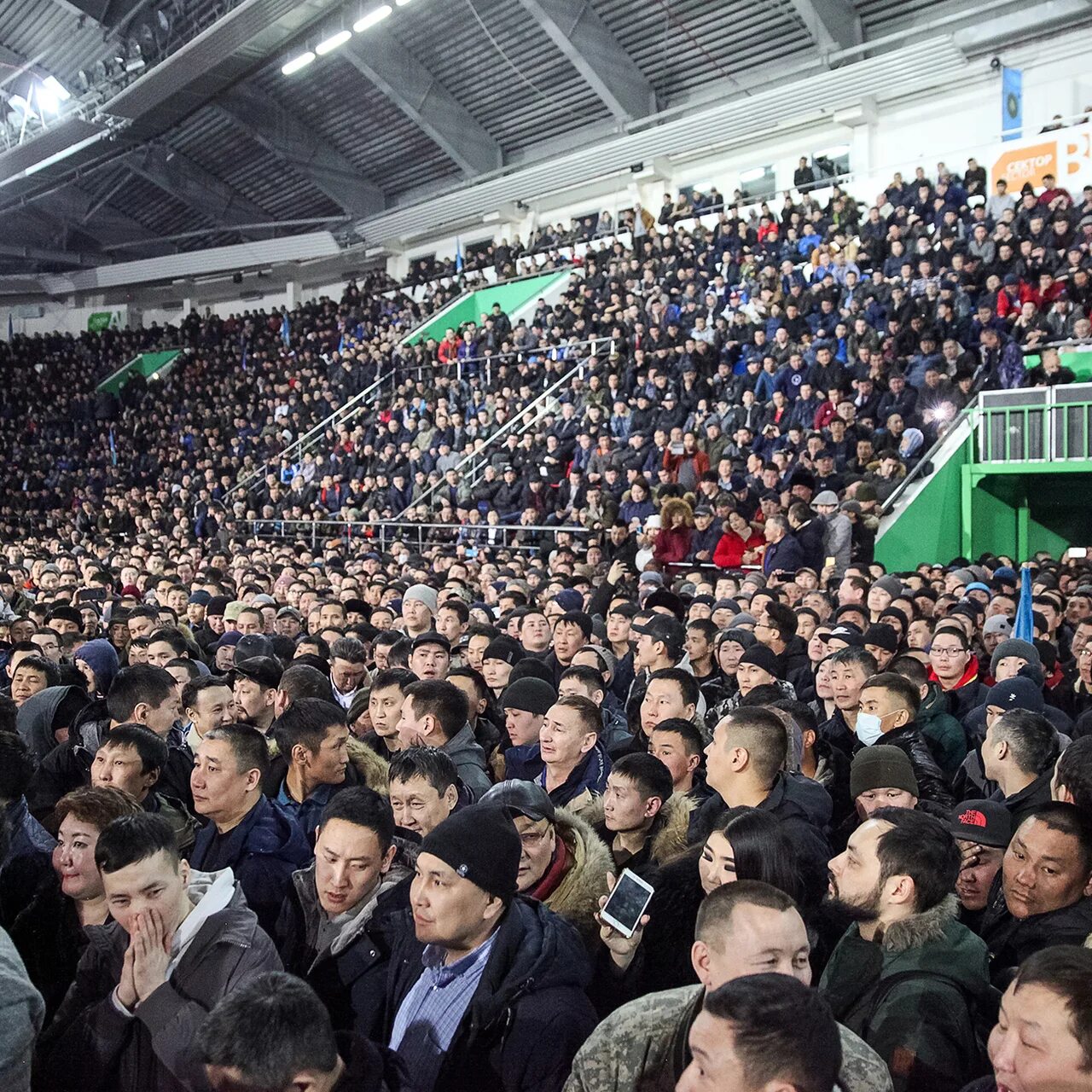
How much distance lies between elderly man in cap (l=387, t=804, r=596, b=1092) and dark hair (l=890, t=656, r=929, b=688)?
3.34 m

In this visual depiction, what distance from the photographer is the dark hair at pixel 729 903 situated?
2.28 meters

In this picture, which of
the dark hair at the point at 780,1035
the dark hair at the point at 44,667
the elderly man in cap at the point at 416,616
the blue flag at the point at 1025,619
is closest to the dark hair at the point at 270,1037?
the dark hair at the point at 780,1035

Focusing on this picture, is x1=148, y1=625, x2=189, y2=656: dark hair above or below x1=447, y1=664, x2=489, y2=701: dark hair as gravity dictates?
above

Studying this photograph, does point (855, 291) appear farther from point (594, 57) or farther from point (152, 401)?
point (152, 401)

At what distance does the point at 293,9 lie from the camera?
20.4 metres

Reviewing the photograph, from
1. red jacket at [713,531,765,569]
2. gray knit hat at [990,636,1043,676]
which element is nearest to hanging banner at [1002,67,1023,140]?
red jacket at [713,531,765,569]

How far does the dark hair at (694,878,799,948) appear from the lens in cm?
228

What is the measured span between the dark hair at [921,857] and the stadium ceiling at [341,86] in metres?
18.0

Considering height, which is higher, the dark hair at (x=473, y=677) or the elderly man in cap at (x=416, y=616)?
the elderly man in cap at (x=416, y=616)

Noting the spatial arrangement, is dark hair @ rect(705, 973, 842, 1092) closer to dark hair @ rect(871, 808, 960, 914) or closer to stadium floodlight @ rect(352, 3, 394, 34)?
dark hair @ rect(871, 808, 960, 914)

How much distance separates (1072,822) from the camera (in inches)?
120

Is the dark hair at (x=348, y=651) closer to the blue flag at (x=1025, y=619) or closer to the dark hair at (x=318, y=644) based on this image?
the dark hair at (x=318, y=644)

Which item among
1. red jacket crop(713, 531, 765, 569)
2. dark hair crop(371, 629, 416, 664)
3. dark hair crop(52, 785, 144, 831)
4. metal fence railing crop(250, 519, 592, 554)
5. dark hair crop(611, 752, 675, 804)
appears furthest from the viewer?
metal fence railing crop(250, 519, 592, 554)

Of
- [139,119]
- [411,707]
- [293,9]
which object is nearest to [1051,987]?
[411,707]
